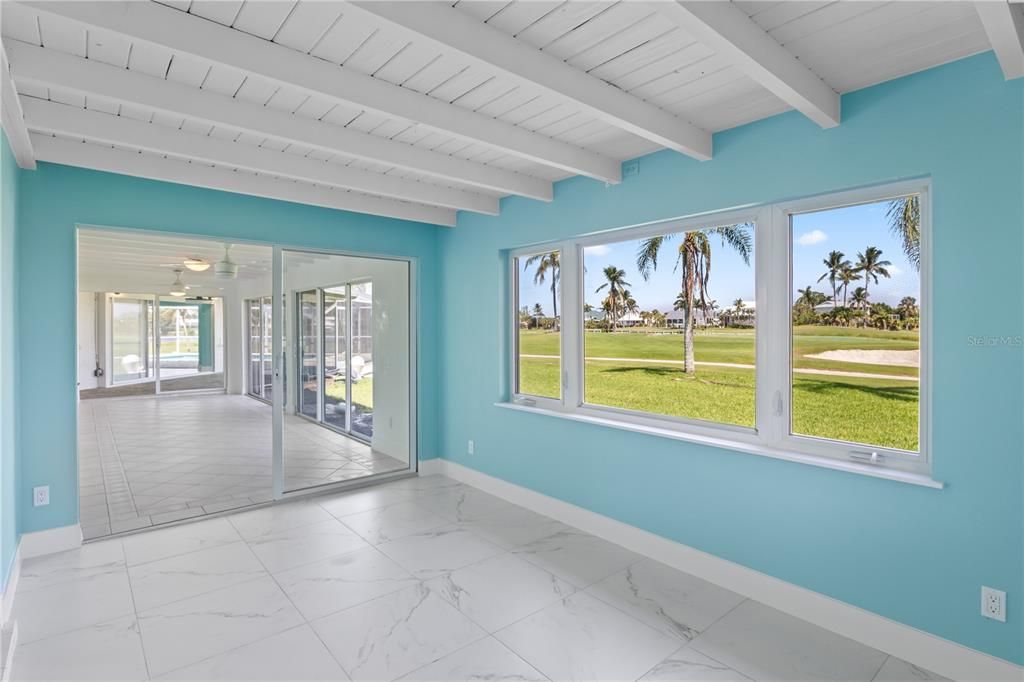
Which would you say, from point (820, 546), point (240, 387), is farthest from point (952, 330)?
point (240, 387)

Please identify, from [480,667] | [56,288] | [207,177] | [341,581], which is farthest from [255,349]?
[480,667]

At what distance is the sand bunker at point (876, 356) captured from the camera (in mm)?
2342

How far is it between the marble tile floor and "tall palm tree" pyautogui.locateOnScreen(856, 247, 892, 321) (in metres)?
4.08

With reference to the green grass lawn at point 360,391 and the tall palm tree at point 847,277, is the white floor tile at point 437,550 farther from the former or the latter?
the green grass lawn at point 360,391

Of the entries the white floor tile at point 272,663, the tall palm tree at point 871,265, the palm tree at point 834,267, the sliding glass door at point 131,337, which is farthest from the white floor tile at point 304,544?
the sliding glass door at point 131,337

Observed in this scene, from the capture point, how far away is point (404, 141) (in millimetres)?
2994

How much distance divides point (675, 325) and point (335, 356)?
5.02 m

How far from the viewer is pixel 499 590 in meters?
2.80

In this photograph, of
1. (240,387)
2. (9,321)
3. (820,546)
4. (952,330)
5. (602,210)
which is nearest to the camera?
(952,330)

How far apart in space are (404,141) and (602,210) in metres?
1.38

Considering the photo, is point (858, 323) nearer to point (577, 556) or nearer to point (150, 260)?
point (577, 556)

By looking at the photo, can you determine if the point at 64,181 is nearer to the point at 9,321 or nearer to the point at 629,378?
the point at 9,321

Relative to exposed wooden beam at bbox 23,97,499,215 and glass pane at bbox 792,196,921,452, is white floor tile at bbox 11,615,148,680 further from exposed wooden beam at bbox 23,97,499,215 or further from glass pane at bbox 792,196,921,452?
glass pane at bbox 792,196,921,452

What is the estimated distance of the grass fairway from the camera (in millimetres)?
2418
